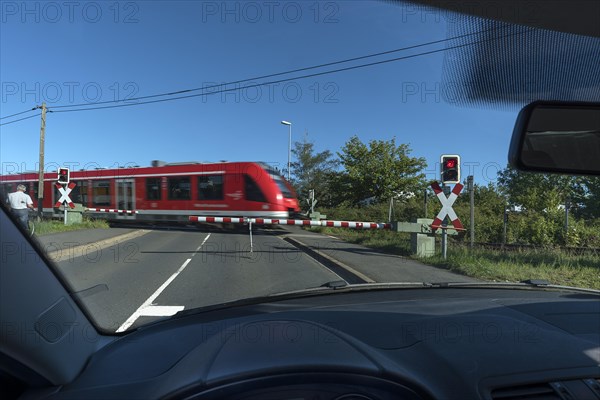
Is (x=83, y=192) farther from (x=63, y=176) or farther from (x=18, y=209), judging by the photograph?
(x=18, y=209)

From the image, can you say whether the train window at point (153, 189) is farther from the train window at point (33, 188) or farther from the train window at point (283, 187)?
the train window at point (283, 187)

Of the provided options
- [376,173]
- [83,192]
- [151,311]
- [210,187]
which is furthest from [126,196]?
[151,311]

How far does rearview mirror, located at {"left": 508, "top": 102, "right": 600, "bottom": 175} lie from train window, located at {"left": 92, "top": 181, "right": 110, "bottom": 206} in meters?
21.5

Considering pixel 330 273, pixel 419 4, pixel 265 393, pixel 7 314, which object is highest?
pixel 419 4

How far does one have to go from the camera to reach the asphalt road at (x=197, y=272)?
5625 millimetres

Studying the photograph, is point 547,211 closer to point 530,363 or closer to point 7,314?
point 530,363

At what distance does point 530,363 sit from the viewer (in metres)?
1.46

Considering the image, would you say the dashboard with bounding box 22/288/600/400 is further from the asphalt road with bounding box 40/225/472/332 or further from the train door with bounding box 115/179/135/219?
the train door with bounding box 115/179/135/219

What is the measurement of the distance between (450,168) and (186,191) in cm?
1314

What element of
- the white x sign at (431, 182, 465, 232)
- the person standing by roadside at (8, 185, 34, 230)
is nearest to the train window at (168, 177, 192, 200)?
the white x sign at (431, 182, 465, 232)

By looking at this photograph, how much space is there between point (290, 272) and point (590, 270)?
5.68 meters

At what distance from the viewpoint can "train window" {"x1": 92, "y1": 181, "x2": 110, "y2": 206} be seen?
2078 cm

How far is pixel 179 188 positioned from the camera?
19.7 m

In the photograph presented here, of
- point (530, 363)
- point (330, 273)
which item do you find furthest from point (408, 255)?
point (530, 363)
